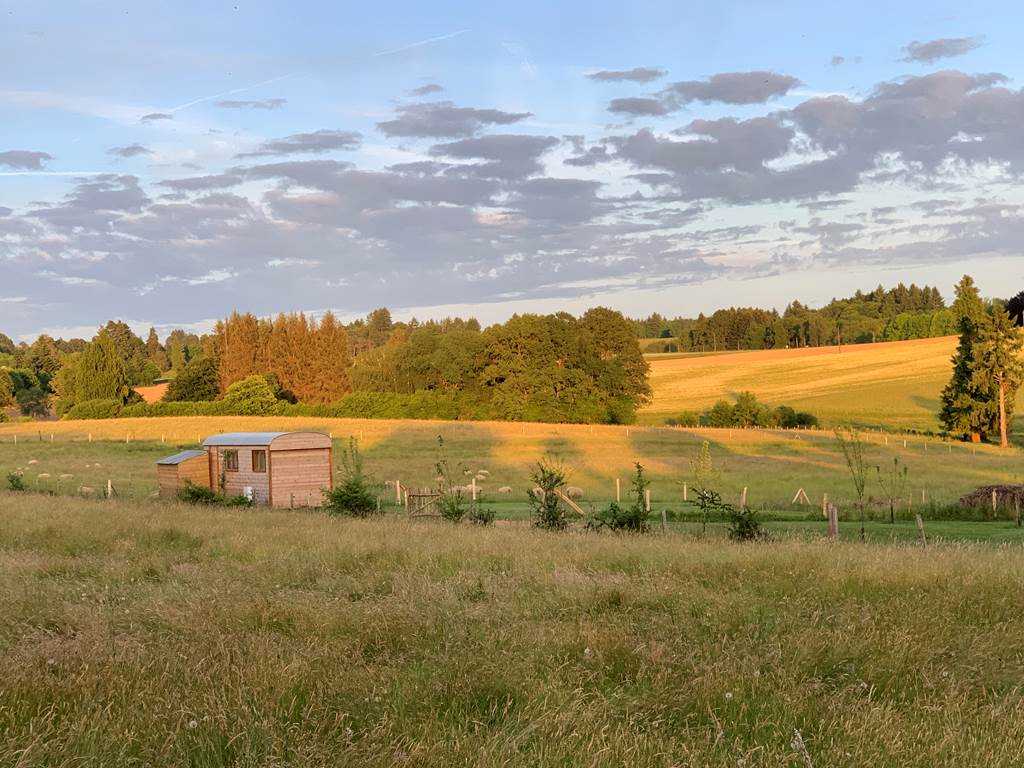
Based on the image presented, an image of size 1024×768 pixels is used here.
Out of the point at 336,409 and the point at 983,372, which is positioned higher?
the point at 983,372

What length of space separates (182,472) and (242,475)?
2.06m

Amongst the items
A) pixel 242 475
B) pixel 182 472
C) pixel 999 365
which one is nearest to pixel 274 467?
pixel 242 475

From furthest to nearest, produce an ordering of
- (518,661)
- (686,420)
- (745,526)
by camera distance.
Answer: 1. (686,420)
2. (745,526)
3. (518,661)

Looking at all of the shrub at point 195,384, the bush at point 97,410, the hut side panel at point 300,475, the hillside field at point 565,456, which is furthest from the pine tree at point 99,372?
the hut side panel at point 300,475

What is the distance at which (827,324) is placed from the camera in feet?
504

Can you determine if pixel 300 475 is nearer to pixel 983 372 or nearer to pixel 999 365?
pixel 983 372

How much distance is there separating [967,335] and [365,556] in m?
66.5

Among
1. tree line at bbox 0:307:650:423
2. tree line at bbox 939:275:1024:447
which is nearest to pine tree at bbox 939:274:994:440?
tree line at bbox 939:275:1024:447

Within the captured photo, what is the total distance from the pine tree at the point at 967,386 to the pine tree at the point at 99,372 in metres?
83.0

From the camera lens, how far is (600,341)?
307ft

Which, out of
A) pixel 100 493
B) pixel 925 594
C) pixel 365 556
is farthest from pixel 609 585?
pixel 100 493

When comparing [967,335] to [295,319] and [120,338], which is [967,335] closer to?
[295,319]

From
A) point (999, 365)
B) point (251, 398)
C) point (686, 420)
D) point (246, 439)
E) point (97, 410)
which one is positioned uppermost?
point (999, 365)

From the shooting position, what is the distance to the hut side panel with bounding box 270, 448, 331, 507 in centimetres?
3253
